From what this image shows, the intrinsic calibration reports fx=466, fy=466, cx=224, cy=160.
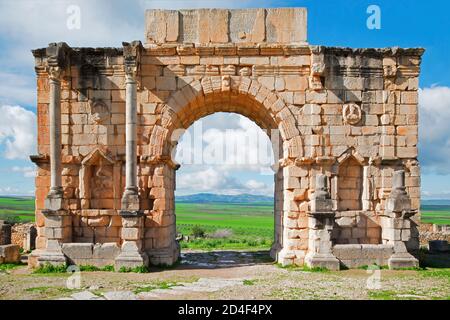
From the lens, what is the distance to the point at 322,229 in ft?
38.9

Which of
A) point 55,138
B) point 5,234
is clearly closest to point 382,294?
point 55,138

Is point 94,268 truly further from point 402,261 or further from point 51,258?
point 402,261

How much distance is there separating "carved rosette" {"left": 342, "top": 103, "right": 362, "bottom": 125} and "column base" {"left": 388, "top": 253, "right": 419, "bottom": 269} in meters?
3.69

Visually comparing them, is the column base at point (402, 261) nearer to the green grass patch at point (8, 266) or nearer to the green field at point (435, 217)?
the green grass patch at point (8, 266)

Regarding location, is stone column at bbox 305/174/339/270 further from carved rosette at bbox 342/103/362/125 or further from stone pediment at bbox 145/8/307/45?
stone pediment at bbox 145/8/307/45

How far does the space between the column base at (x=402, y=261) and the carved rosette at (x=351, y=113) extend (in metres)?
3.69

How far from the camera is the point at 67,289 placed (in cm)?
950

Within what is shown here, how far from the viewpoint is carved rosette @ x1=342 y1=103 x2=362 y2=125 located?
41.6 feet

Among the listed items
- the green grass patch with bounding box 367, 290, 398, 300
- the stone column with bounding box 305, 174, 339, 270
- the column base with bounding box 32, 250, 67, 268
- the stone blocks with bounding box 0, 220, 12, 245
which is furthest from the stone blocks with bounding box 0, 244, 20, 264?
the green grass patch with bounding box 367, 290, 398, 300

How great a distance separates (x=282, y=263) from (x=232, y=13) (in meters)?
7.04

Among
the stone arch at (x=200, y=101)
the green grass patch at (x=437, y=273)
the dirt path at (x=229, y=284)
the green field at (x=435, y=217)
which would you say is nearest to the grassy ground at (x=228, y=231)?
the stone arch at (x=200, y=101)

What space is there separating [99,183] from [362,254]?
7.24 meters
